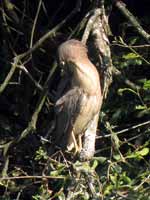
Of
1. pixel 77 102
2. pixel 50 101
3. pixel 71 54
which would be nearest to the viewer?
pixel 71 54

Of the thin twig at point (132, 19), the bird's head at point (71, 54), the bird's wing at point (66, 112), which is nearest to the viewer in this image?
the bird's head at point (71, 54)

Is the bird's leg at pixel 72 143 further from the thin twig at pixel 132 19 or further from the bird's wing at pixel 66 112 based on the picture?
the thin twig at pixel 132 19

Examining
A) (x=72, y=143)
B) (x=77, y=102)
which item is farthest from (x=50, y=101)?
(x=77, y=102)

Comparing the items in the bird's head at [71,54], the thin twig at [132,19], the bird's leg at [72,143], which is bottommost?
the bird's leg at [72,143]

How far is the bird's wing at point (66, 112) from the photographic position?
4.21m

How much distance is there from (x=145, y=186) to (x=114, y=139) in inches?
10.5

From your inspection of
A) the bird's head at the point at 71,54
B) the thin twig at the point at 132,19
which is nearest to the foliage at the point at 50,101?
the thin twig at the point at 132,19

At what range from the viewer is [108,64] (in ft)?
13.6

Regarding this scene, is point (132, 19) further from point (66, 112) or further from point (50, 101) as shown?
point (50, 101)

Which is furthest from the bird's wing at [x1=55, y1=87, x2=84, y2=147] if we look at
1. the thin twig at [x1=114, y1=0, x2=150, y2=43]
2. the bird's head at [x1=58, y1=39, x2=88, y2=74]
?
the thin twig at [x1=114, y1=0, x2=150, y2=43]

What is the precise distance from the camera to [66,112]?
4.32m

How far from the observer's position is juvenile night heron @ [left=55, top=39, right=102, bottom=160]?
13.4 ft

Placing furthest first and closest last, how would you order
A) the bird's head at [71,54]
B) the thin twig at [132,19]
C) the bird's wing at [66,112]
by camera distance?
the thin twig at [132,19] < the bird's wing at [66,112] < the bird's head at [71,54]

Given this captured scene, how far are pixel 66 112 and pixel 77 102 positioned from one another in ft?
0.38
